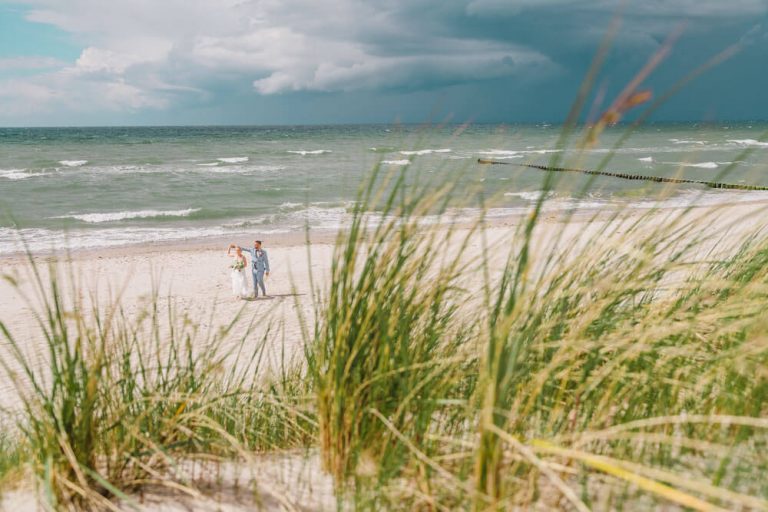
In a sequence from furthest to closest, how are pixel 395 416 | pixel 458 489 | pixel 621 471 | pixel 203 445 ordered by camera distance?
1. pixel 203 445
2. pixel 395 416
3. pixel 458 489
4. pixel 621 471

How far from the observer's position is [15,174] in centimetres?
3288

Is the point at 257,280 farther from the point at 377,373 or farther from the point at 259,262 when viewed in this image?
the point at 377,373

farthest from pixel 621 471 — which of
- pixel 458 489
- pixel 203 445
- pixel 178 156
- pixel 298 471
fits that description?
pixel 178 156

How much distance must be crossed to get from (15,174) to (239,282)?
28.5 meters

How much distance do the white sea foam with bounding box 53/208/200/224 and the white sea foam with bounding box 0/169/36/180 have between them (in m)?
13.4

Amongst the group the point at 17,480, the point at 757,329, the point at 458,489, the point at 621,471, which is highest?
the point at 757,329

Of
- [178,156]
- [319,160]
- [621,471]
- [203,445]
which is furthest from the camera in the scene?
[178,156]

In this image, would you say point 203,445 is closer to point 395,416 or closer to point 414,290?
point 395,416

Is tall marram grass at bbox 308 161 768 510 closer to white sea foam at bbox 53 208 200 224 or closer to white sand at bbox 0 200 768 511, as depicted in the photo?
white sand at bbox 0 200 768 511

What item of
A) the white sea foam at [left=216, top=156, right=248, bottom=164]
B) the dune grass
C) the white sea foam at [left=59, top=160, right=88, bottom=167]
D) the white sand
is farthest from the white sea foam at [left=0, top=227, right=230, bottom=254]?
the white sea foam at [left=216, top=156, right=248, bottom=164]

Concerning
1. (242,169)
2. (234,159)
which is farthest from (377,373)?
(234,159)

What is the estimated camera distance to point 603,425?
1.89 m

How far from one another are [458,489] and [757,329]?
1.07 metres

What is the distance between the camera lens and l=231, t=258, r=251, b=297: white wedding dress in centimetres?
1056
